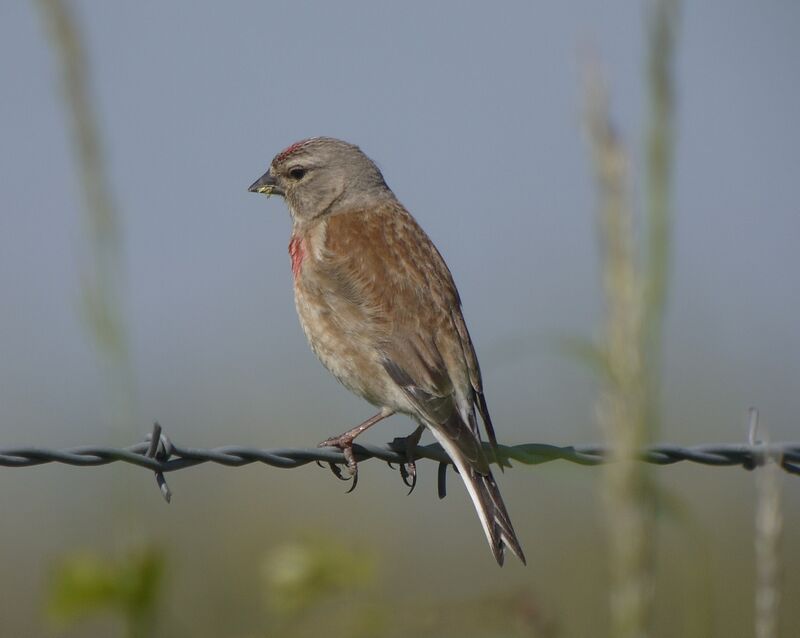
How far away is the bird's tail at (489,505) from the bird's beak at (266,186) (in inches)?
86.7

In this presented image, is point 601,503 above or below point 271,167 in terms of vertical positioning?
below

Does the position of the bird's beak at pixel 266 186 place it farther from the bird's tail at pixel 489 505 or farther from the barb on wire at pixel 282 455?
the barb on wire at pixel 282 455

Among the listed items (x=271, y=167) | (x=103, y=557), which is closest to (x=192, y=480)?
(x=271, y=167)

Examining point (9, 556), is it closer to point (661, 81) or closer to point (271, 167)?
point (271, 167)

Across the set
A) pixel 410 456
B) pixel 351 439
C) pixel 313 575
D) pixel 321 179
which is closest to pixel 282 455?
→ pixel 313 575

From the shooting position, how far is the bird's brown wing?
412 cm

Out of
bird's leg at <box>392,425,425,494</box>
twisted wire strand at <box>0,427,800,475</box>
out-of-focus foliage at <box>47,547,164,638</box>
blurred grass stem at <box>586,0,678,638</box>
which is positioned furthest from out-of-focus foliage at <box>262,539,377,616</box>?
bird's leg at <box>392,425,425,494</box>

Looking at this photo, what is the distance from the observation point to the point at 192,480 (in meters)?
7.55

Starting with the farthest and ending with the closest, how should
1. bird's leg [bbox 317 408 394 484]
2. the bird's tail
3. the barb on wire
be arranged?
1. bird's leg [bbox 317 408 394 484]
2. the bird's tail
3. the barb on wire

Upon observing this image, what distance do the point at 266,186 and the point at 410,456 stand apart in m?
2.19

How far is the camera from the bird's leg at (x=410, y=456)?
3.98 m

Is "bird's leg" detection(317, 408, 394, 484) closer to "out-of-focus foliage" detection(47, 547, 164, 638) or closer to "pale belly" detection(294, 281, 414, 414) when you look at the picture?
"pale belly" detection(294, 281, 414, 414)

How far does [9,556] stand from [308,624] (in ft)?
19.4

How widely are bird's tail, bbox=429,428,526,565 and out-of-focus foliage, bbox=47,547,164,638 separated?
215 cm
